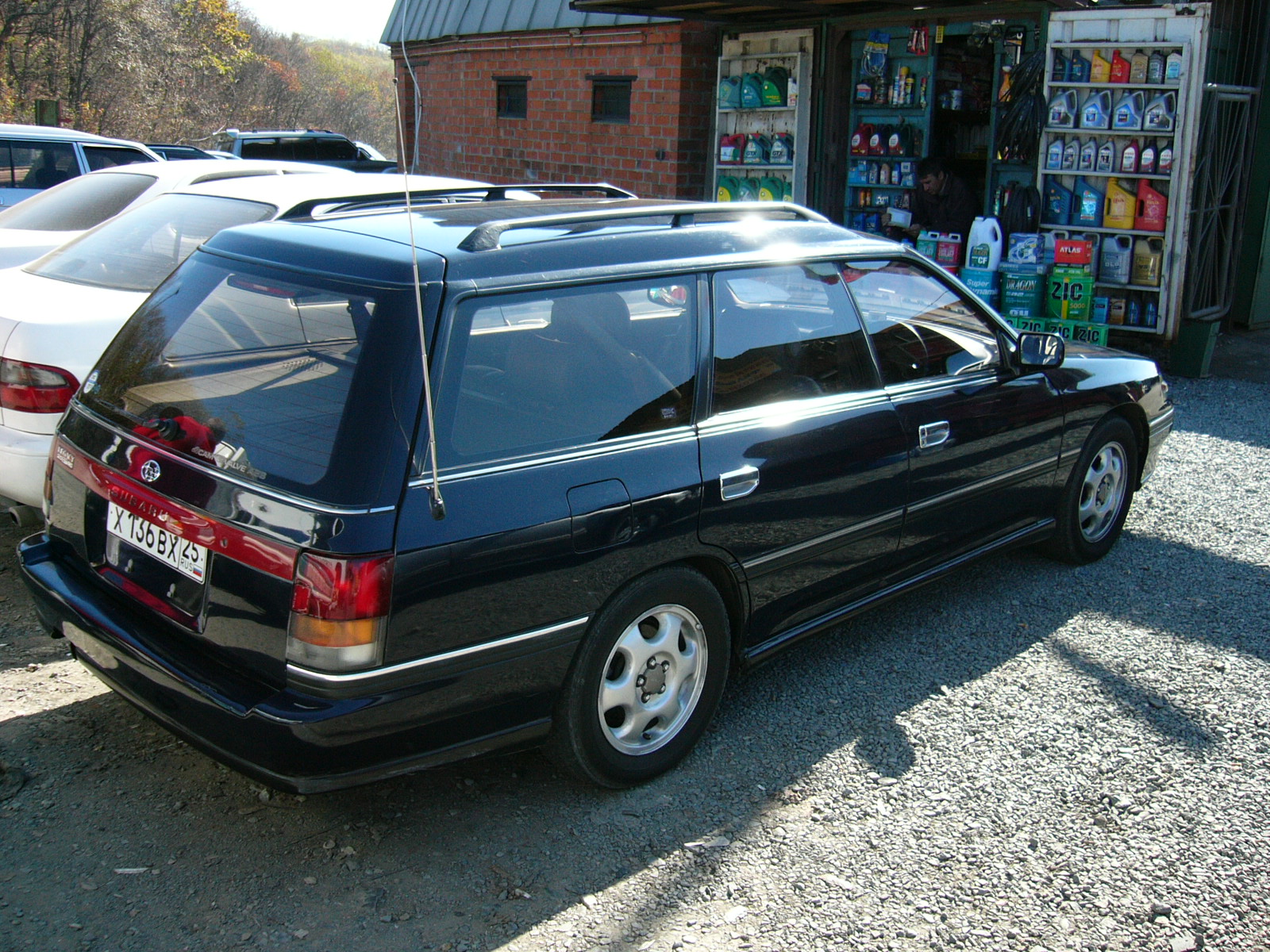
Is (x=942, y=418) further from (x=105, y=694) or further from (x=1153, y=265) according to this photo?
(x=1153, y=265)

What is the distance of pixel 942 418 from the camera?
420cm

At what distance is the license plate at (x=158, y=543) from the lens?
2.88 m

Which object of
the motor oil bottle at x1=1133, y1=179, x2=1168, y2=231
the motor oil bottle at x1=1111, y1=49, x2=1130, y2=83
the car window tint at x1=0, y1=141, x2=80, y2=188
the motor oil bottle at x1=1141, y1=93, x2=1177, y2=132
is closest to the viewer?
the motor oil bottle at x1=1141, y1=93, x2=1177, y2=132

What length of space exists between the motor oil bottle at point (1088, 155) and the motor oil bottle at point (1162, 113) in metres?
0.44

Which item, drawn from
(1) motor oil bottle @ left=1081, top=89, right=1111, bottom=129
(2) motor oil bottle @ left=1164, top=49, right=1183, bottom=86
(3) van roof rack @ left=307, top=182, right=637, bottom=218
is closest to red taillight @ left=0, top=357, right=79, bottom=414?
(3) van roof rack @ left=307, top=182, right=637, bottom=218

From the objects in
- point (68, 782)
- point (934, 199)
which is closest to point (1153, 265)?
point (934, 199)

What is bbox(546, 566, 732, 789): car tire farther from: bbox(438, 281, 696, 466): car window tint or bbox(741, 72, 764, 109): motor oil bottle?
bbox(741, 72, 764, 109): motor oil bottle

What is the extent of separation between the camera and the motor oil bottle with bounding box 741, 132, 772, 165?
11609mm

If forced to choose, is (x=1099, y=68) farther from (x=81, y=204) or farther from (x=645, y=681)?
(x=645, y=681)

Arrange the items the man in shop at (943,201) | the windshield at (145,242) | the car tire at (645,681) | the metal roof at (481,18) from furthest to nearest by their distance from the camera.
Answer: the metal roof at (481,18), the man in shop at (943,201), the windshield at (145,242), the car tire at (645,681)

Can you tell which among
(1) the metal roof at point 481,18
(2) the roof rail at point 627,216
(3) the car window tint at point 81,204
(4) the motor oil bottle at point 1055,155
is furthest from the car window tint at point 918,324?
(1) the metal roof at point 481,18

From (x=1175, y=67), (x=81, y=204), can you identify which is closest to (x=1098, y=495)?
(x=1175, y=67)

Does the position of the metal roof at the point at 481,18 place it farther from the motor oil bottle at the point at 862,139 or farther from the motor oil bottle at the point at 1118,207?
the motor oil bottle at the point at 1118,207

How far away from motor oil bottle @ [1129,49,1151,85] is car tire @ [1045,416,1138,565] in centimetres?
493
